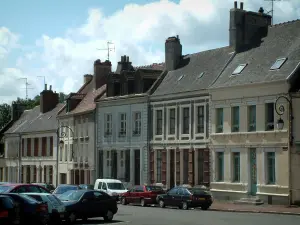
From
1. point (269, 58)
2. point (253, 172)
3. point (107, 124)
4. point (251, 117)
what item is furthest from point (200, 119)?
point (107, 124)

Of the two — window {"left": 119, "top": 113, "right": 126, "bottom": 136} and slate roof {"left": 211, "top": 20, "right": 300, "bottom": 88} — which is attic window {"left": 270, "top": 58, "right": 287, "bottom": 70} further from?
window {"left": 119, "top": 113, "right": 126, "bottom": 136}

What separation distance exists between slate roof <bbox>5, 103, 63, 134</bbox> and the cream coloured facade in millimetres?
28418

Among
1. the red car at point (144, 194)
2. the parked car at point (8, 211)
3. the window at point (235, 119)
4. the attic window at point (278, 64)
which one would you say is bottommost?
the red car at point (144, 194)

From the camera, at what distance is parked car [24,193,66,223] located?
28.4m

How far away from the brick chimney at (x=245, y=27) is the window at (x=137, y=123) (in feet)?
34.3

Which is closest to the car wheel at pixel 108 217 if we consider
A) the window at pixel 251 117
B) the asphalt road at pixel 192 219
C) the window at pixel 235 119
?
the asphalt road at pixel 192 219

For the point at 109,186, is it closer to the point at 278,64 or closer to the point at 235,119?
the point at 235,119

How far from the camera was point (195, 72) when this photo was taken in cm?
5116

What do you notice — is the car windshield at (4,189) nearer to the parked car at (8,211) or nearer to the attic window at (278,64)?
the parked car at (8,211)

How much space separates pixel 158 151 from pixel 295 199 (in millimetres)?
15033

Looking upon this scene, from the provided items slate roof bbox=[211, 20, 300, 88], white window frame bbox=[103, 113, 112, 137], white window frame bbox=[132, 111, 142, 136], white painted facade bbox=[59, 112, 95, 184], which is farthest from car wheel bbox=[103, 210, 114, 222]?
white painted facade bbox=[59, 112, 95, 184]

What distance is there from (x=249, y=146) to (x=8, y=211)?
22.1 m

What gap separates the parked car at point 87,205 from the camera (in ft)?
102

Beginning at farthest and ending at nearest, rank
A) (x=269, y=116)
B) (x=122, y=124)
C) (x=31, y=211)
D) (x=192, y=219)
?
1. (x=122, y=124)
2. (x=269, y=116)
3. (x=192, y=219)
4. (x=31, y=211)
